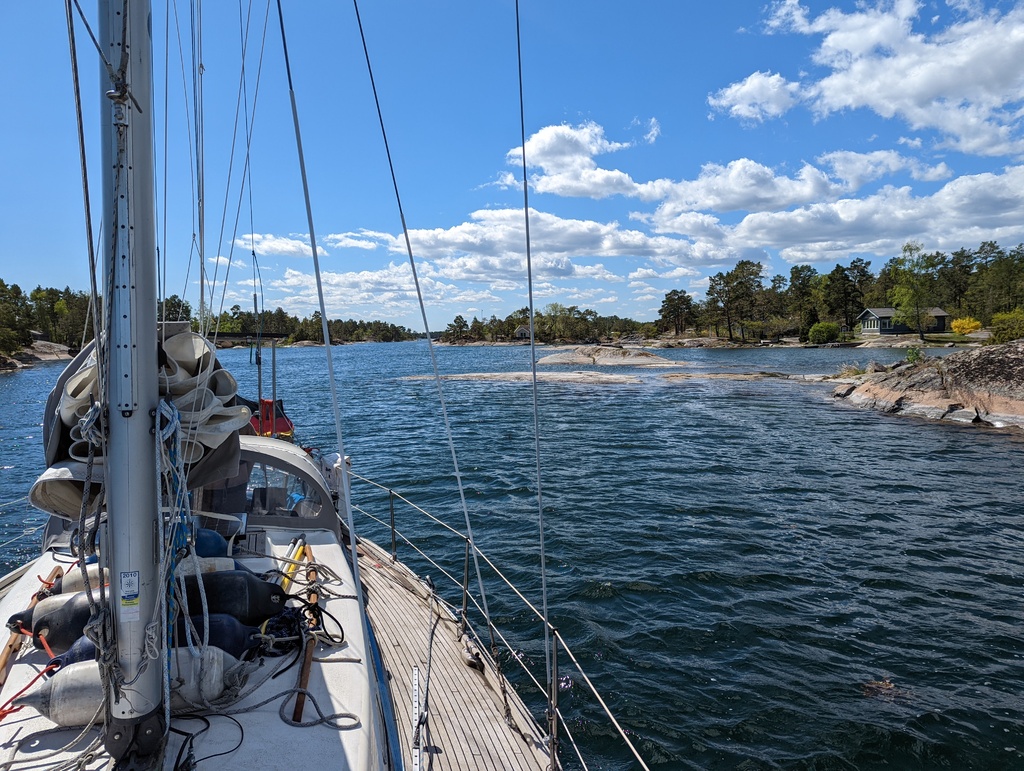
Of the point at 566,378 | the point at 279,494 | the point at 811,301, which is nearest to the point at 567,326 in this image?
the point at 811,301

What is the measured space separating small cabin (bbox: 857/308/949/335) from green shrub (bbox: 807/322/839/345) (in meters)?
7.75

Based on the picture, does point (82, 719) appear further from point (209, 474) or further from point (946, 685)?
point (946, 685)

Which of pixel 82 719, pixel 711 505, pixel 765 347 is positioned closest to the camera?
pixel 82 719

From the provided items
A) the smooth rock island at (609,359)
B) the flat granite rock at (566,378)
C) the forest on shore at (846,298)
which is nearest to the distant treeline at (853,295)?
the forest on shore at (846,298)

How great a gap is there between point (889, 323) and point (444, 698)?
121 m

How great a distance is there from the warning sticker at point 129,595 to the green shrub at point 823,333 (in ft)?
379

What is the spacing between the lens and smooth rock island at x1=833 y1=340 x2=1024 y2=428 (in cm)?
2773

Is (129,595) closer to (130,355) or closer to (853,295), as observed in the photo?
(130,355)

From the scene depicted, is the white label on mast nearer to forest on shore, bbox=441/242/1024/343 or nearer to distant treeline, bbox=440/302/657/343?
forest on shore, bbox=441/242/1024/343

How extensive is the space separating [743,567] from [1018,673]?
15.0 ft

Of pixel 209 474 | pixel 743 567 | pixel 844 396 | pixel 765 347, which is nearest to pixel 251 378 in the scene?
pixel 844 396

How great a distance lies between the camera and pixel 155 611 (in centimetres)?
321

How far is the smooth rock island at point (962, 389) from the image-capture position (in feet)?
91.0

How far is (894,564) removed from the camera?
12641 millimetres
